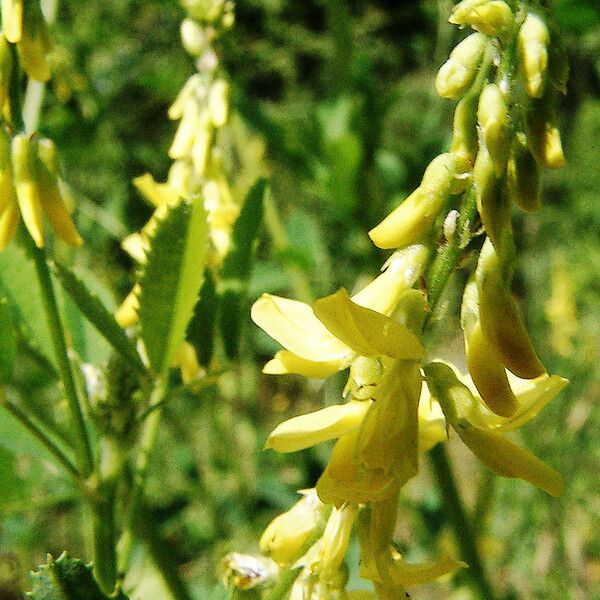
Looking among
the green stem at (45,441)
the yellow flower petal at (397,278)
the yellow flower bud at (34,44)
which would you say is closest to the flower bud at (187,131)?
the yellow flower bud at (34,44)

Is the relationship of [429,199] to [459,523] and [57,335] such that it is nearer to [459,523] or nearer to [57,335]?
[57,335]

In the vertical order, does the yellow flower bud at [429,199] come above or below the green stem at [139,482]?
above

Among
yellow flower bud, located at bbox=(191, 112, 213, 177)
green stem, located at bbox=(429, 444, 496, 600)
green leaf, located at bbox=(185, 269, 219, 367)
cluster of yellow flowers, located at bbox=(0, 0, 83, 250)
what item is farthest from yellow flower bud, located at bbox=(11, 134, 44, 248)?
green stem, located at bbox=(429, 444, 496, 600)

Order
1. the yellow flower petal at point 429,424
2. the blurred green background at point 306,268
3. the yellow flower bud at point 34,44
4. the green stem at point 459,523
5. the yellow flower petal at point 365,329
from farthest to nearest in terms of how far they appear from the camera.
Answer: the blurred green background at point 306,268 < the green stem at point 459,523 < the yellow flower bud at point 34,44 < the yellow flower petal at point 429,424 < the yellow flower petal at point 365,329

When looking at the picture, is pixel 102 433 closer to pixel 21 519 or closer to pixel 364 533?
pixel 364 533

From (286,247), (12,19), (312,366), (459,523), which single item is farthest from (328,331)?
(286,247)

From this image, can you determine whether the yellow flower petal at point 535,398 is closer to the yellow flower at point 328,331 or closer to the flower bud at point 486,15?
the yellow flower at point 328,331
